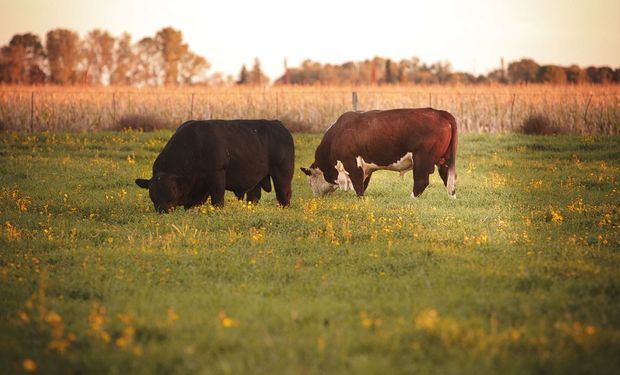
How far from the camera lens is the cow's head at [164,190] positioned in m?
12.4

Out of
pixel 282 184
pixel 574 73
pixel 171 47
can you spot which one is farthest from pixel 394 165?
pixel 171 47

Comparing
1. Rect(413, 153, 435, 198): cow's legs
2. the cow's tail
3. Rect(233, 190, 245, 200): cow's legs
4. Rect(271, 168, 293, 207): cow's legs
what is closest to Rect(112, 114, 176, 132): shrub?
Rect(233, 190, 245, 200): cow's legs

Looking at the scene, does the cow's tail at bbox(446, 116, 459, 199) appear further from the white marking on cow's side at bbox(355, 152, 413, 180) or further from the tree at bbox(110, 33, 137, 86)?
the tree at bbox(110, 33, 137, 86)

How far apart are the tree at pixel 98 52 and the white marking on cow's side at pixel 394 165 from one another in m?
66.5

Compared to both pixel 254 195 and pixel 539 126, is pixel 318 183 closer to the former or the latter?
pixel 254 195

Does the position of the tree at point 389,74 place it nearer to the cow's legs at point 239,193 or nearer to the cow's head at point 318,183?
the cow's head at point 318,183

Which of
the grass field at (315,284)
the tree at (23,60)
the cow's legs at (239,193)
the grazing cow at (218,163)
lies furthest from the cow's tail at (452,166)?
the tree at (23,60)

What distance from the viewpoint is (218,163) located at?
12922 mm

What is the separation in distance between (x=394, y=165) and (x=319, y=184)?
6.42ft

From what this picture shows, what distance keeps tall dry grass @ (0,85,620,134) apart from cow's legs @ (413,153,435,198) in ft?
47.5

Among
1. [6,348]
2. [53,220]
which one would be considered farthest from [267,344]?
[53,220]

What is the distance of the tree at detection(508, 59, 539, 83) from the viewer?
64.1 m

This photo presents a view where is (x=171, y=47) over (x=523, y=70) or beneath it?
over

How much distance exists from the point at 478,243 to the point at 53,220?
20.8ft
